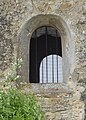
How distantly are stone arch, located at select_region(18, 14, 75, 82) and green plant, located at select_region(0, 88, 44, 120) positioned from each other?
1.65 m

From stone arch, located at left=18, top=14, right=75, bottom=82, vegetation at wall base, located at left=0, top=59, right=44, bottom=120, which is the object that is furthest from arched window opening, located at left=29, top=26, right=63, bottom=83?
vegetation at wall base, located at left=0, top=59, right=44, bottom=120

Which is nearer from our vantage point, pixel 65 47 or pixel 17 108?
pixel 17 108

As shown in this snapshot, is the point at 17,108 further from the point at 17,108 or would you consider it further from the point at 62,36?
the point at 62,36

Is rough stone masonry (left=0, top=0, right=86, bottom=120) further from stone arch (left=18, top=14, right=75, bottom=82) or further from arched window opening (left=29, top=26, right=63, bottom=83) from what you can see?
arched window opening (left=29, top=26, right=63, bottom=83)

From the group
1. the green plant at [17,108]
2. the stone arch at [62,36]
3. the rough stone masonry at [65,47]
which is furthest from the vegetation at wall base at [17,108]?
the stone arch at [62,36]

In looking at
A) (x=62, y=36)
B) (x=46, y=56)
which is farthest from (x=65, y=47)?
(x=46, y=56)

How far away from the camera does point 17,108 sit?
119 inches

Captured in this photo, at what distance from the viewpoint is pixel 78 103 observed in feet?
15.5

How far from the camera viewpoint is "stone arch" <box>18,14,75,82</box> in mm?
4824

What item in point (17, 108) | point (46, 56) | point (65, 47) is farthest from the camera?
point (46, 56)

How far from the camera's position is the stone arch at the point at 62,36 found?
482cm

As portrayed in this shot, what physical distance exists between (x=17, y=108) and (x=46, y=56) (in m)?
3.95

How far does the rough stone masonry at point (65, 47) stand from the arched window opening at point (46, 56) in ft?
2.53

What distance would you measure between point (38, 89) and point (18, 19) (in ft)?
3.57
